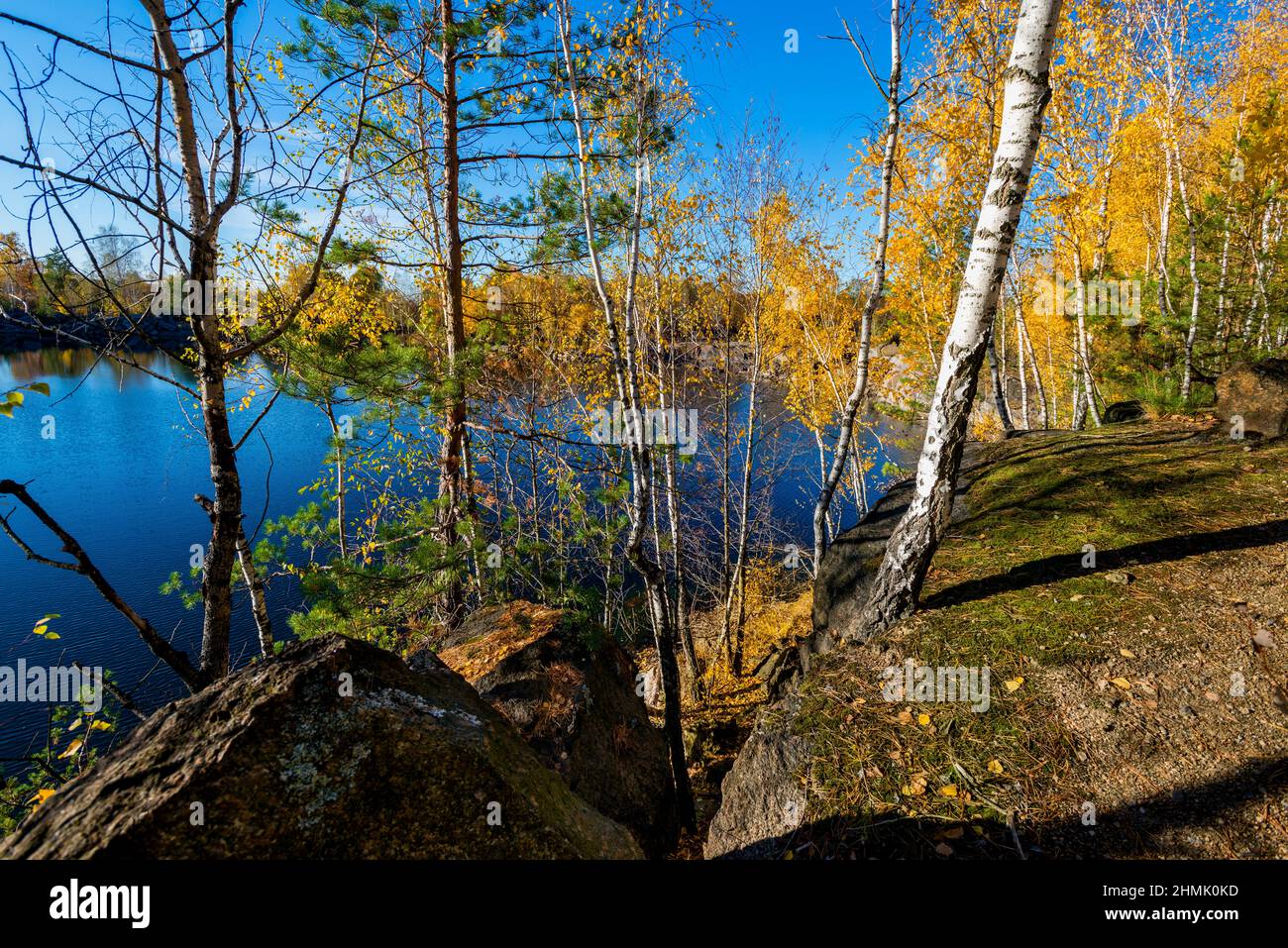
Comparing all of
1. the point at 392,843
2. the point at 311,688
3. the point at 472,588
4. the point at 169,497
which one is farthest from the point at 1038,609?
the point at 169,497

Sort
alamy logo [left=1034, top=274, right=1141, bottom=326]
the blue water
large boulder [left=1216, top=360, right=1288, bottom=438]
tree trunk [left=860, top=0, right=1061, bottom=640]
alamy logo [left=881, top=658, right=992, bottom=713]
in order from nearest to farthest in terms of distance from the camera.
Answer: tree trunk [left=860, top=0, right=1061, bottom=640], alamy logo [left=881, top=658, right=992, bottom=713], large boulder [left=1216, top=360, right=1288, bottom=438], alamy logo [left=1034, top=274, right=1141, bottom=326], the blue water

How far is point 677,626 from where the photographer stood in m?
9.89

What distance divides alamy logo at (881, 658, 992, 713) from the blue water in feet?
19.4

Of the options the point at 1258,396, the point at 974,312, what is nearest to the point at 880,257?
the point at 974,312

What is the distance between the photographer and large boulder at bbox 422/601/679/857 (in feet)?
13.7

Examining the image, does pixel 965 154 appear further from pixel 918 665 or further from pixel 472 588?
pixel 472 588

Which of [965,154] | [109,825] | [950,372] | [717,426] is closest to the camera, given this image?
[109,825]

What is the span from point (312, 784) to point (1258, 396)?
8.60 meters

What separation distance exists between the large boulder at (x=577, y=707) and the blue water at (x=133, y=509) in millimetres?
3011

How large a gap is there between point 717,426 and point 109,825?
10.6 meters

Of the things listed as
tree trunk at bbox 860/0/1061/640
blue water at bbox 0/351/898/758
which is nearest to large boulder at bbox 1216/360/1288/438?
tree trunk at bbox 860/0/1061/640
